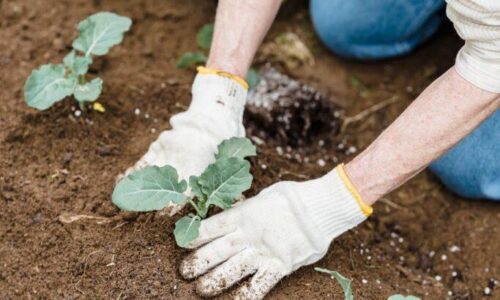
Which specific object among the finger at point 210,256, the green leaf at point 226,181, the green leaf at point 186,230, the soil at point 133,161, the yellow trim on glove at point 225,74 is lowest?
the soil at point 133,161

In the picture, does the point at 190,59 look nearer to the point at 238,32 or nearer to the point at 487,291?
the point at 238,32

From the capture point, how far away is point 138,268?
1637 mm

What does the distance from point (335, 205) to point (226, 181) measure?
0.91 ft

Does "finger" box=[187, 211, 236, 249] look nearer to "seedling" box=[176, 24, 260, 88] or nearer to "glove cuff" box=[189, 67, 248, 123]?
"glove cuff" box=[189, 67, 248, 123]

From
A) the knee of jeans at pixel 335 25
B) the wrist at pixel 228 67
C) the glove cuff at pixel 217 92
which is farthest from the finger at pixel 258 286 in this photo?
the knee of jeans at pixel 335 25

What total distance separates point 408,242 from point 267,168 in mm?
510

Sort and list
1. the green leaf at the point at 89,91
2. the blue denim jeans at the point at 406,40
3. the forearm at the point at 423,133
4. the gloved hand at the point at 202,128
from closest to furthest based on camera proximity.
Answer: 1. the forearm at the point at 423,133
2. the gloved hand at the point at 202,128
3. the green leaf at the point at 89,91
4. the blue denim jeans at the point at 406,40

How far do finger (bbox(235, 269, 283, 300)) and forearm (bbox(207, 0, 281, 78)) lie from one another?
568 millimetres

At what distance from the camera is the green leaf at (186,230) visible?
1.57 metres

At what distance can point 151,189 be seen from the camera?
1.61 meters

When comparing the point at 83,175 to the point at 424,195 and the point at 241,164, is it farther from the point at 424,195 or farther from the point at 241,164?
the point at 424,195

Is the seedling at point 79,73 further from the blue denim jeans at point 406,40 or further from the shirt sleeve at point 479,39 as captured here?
the shirt sleeve at point 479,39

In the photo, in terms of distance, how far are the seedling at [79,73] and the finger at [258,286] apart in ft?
2.22

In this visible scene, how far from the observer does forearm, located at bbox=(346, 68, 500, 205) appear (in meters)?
1.53
